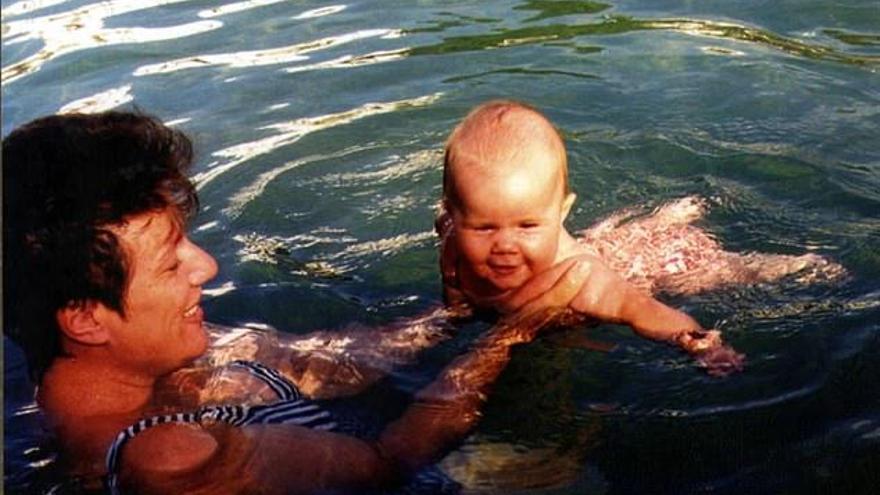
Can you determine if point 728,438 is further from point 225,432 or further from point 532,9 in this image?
point 532,9

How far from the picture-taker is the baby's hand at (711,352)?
11.7 ft

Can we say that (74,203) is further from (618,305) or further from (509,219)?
(618,305)

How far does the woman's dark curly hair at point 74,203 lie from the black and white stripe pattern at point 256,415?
0.96ft

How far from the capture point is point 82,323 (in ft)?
9.05

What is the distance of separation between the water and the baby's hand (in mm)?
62

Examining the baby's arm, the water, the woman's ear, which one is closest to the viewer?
the woman's ear

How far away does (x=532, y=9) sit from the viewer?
758 cm

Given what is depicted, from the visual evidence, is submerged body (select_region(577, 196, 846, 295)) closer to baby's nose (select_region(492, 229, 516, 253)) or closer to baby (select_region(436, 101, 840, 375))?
baby (select_region(436, 101, 840, 375))

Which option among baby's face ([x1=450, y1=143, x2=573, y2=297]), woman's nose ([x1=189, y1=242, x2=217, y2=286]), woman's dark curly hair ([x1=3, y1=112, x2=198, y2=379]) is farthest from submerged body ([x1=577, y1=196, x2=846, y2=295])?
woman's dark curly hair ([x1=3, y1=112, x2=198, y2=379])

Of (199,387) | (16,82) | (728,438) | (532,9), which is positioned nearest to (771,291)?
(728,438)

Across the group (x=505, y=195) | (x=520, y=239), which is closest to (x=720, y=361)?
(x=520, y=239)

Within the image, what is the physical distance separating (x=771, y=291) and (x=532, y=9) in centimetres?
391

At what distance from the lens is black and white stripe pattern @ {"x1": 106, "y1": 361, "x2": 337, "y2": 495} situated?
2799 mm

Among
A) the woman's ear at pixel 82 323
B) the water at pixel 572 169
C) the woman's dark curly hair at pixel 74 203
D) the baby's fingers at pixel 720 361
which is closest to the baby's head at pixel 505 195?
the water at pixel 572 169
